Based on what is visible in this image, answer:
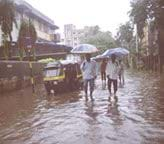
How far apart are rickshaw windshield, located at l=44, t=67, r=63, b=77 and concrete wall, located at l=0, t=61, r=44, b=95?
4496mm

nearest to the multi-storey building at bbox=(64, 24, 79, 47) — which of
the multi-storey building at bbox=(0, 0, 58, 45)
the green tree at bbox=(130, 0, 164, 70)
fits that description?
the multi-storey building at bbox=(0, 0, 58, 45)

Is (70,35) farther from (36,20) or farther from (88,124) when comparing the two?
(88,124)

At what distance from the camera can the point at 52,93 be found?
23.5m

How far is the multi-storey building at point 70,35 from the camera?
14238 cm

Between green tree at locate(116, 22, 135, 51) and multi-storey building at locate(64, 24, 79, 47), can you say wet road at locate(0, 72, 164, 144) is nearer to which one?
green tree at locate(116, 22, 135, 51)

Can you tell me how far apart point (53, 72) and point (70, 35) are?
121m

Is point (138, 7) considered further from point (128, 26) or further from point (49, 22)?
point (128, 26)

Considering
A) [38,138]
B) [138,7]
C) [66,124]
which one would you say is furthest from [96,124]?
[138,7]

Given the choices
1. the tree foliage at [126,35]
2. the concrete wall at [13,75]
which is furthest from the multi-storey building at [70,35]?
the concrete wall at [13,75]

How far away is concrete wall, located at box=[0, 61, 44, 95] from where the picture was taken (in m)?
27.1

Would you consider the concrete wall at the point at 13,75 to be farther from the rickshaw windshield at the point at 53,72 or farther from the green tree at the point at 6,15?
the green tree at the point at 6,15

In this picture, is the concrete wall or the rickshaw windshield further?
the concrete wall

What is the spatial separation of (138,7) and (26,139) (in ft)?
115

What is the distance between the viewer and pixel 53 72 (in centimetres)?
2297
